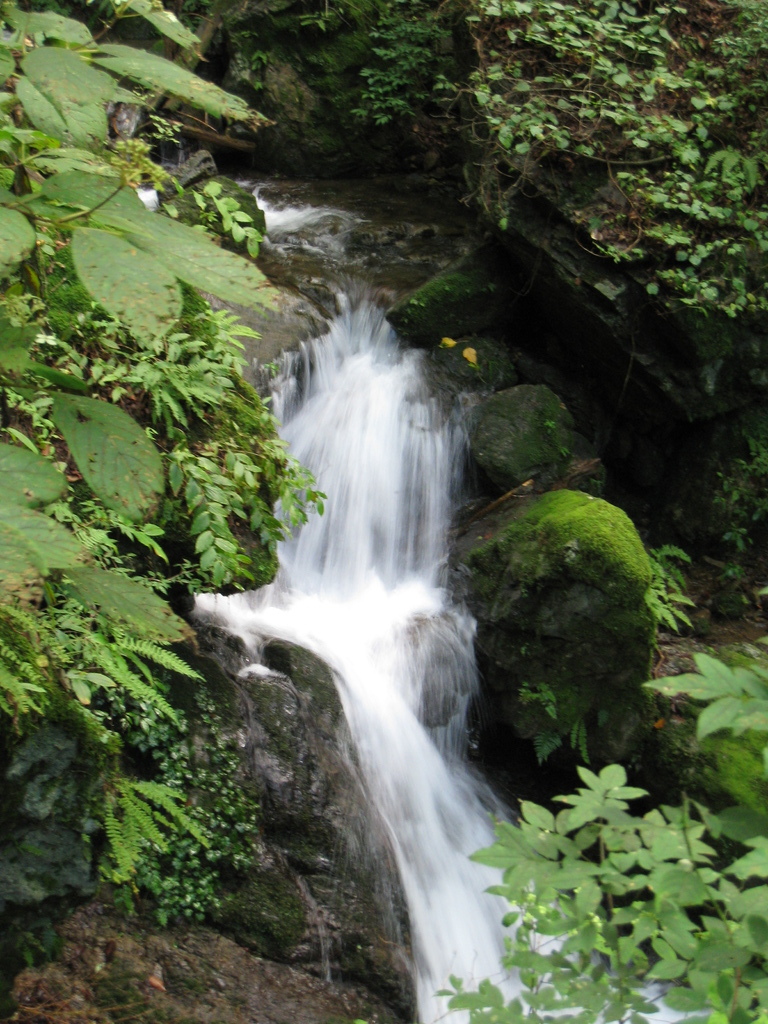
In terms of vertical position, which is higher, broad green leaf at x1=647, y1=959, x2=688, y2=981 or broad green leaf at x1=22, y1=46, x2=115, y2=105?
broad green leaf at x1=22, y1=46, x2=115, y2=105

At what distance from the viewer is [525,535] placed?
5.54 m

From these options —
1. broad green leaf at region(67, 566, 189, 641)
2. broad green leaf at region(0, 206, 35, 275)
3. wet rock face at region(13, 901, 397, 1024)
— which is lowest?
wet rock face at region(13, 901, 397, 1024)

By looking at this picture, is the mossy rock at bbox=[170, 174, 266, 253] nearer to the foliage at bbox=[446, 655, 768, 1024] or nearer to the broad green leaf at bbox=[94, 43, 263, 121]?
the broad green leaf at bbox=[94, 43, 263, 121]

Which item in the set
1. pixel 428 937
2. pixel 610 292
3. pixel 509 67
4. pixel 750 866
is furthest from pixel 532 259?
pixel 750 866

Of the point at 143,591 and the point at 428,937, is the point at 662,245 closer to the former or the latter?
the point at 428,937

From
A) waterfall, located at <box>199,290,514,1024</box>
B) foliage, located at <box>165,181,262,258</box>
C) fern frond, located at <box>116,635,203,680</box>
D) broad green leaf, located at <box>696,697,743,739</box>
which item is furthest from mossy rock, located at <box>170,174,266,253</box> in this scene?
broad green leaf, located at <box>696,697,743,739</box>

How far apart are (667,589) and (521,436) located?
180 centimetres

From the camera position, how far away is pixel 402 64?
1007cm

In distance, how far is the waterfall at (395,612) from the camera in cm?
454

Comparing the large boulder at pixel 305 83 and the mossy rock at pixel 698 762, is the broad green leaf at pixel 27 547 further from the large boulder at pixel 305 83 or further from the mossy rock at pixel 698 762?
the large boulder at pixel 305 83

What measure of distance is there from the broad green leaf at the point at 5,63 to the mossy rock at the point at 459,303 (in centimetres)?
641

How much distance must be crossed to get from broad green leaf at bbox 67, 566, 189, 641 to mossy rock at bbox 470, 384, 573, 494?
535 centimetres

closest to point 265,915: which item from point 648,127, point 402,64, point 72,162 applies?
point 72,162

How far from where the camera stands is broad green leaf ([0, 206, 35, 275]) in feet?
3.09
